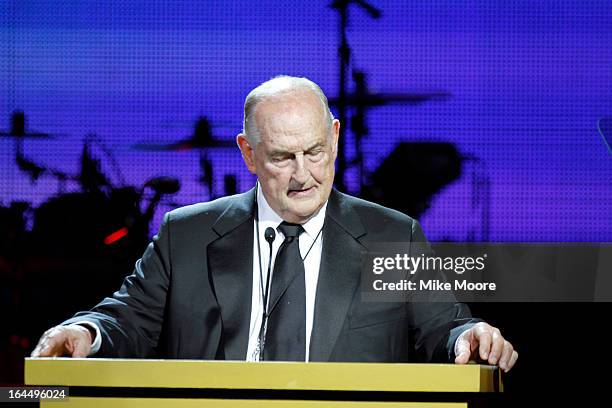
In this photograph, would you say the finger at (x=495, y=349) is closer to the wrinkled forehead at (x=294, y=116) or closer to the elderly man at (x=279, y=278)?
the elderly man at (x=279, y=278)

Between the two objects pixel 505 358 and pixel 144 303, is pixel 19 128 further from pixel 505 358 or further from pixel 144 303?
pixel 505 358

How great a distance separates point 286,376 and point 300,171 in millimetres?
917

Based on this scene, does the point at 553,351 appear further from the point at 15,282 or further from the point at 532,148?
the point at 15,282

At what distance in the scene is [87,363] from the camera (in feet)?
5.01

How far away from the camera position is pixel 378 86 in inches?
124

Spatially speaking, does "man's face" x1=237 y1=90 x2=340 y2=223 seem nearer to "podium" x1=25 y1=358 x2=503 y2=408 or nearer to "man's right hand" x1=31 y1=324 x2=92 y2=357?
"man's right hand" x1=31 y1=324 x2=92 y2=357

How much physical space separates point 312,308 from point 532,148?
4.06ft

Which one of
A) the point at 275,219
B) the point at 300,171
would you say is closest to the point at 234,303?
the point at 275,219

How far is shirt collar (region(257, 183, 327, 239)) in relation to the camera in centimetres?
240

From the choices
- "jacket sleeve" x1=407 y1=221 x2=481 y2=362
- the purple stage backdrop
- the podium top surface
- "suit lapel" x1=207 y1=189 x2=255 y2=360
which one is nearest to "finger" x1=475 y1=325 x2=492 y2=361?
the podium top surface

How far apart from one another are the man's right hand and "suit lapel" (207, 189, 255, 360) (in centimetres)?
39

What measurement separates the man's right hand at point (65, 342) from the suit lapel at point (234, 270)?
389 millimetres

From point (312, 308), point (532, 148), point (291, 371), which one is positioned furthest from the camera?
point (532, 148)

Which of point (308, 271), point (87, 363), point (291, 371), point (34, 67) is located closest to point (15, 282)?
point (34, 67)
